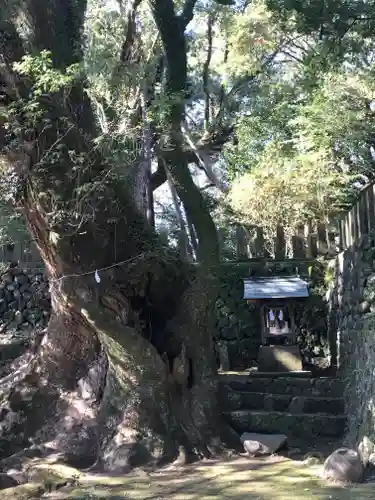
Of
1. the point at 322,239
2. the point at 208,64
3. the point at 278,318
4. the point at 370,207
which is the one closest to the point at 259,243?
the point at 322,239

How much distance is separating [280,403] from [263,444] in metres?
1.59

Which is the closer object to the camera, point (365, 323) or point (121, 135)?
point (121, 135)

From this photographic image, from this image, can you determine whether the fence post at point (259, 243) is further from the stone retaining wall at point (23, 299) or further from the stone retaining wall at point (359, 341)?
the stone retaining wall at point (23, 299)

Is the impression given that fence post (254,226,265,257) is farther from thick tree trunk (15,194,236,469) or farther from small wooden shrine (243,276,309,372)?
thick tree trunk (15,194,236,469)

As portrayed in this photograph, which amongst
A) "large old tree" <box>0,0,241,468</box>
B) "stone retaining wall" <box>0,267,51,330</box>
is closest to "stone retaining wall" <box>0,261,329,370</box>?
"stone retaining wall" <box>0,267,51,330</box>

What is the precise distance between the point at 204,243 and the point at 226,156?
817cm

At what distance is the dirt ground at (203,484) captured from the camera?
19.7ft

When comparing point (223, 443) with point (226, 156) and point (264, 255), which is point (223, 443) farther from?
point (226, 156)

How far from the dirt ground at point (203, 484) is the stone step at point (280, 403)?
1.59 m

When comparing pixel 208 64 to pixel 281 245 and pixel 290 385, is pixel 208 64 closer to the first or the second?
pixel 281 245

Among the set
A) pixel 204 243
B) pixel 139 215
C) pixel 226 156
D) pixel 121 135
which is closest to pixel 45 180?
pixel 121 135

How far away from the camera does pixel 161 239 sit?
858 centimetres

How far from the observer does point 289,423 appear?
876 centimetres

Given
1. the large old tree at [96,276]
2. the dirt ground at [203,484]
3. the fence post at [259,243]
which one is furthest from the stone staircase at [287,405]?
the fence post at [259,243]
